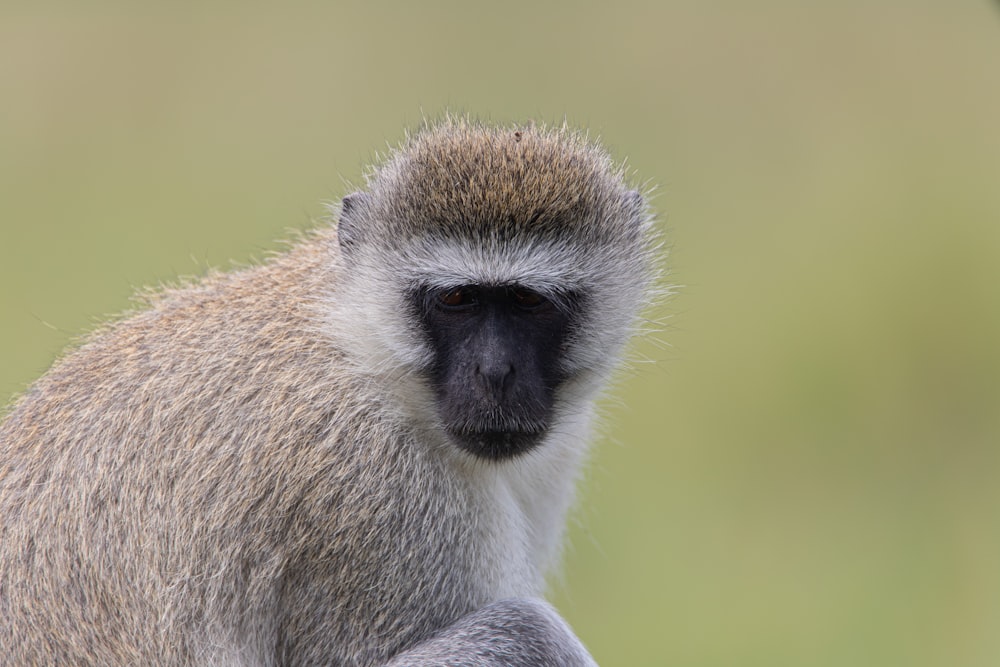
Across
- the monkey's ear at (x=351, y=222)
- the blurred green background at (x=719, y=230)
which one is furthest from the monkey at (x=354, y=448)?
the blurred green background at (x=719, y=230)

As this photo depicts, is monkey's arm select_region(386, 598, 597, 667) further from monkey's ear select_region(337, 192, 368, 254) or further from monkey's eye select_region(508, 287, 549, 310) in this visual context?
monkey's ear select_region(337, 192, 368, 254)

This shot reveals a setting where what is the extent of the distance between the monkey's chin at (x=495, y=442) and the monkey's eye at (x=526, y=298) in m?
0.45

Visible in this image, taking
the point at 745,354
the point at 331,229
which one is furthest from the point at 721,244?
the point at 331,229

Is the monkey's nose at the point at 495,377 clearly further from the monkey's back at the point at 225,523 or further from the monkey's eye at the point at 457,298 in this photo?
the monkey's back at the point at 225,523

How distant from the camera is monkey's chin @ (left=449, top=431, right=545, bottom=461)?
16.5ft

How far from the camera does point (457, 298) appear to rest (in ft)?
16.7

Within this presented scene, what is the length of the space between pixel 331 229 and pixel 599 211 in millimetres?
1220

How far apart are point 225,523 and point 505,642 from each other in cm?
107

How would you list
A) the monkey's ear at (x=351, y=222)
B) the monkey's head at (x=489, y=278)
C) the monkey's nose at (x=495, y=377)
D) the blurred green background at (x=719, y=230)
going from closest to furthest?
the monkey's nose at (x=495, y=377) < the monkey's head at (x=489, y=278) < the monkey's ear at (x=351, y=222) < the blurred green background at (x=719, y=230)

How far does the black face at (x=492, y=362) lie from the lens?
4.93 m

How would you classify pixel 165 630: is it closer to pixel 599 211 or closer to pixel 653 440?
pixel 599 211

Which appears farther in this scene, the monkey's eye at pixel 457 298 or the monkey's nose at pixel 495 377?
the monkey's eye at pixel 457 298

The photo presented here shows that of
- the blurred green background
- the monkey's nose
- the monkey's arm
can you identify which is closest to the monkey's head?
the monkey's nose

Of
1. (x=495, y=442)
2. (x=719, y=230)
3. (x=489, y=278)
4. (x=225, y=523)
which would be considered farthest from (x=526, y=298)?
(x=719, y=230)
